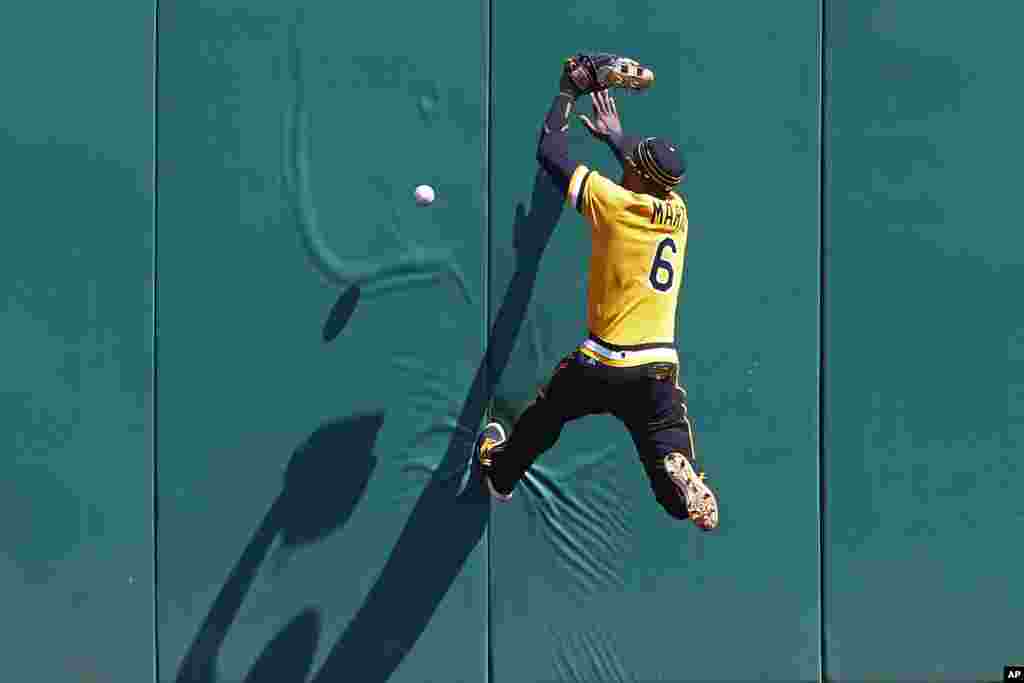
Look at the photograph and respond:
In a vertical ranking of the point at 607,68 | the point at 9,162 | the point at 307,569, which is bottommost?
the point at 307,569

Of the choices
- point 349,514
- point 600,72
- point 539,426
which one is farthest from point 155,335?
point 600,72

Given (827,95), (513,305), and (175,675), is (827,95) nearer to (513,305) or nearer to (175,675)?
(513,305)

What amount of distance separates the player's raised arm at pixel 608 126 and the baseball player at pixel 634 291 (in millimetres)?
72

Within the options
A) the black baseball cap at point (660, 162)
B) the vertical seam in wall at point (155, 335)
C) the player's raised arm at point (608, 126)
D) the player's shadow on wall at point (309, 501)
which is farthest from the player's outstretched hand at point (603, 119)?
the vertical seam in wall at point (155, 335)

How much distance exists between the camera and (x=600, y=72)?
557 cm

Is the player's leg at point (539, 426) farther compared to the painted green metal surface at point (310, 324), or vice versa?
the painted green metal surface at point (310, 324)

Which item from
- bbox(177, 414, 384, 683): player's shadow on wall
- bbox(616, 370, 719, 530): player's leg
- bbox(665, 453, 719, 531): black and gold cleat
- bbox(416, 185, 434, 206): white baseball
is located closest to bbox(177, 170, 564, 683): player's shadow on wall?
bbox(177, 414, 384, 683): player's shadow on wall

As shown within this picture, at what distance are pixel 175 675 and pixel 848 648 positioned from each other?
2.90 meters

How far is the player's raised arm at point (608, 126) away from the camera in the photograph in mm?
5754

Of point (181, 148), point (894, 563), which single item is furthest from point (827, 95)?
point (181, 148)

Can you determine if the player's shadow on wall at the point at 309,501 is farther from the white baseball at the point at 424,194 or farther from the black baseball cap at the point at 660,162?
the black baseball cap at the point at 660,162

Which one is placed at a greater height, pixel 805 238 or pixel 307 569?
pixel 805 238

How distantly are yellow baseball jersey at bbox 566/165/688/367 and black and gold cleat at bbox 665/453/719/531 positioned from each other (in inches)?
15.6

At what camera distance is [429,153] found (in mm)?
6203
